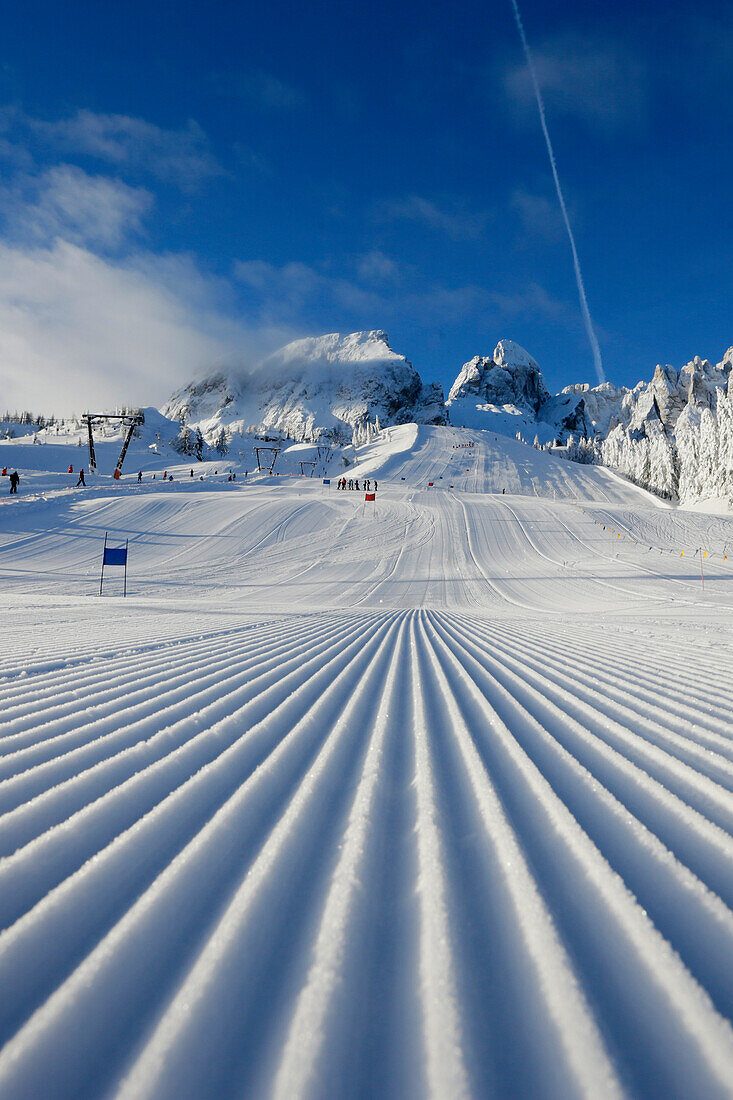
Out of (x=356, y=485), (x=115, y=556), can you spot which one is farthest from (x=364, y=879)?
(x=356, y=485)

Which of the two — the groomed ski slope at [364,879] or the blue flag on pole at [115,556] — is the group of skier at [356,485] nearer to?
the blue flag on pole at [115,556]

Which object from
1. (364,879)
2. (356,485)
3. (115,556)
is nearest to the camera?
(364,879)

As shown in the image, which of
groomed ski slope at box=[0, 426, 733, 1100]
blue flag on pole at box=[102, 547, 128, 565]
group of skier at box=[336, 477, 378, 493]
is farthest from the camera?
group of skier at box=[336, 477, 378, 493]

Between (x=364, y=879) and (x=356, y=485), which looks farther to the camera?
(x=356, y=485)

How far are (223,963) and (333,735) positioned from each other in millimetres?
1812

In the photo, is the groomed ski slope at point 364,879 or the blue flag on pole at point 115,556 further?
the blue flag on pole at point 115,556

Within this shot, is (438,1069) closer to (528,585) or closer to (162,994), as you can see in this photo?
(162,994)

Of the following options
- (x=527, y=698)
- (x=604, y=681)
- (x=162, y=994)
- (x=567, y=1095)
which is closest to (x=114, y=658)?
(x=527, y=698)

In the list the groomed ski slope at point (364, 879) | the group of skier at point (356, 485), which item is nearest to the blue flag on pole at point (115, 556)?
the groomed ski slope at point (364, 879)

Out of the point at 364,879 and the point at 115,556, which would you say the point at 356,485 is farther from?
the point at 364,879

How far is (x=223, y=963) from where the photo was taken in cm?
125

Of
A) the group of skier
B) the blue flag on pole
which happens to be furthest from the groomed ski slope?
the group of skier

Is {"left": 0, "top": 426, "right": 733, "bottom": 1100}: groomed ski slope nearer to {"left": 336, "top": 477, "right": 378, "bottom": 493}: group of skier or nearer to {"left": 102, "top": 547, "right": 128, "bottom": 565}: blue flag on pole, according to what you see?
{"left": 102, "top": 547, "right": 128, "bottom": 565}: blue flag on pole

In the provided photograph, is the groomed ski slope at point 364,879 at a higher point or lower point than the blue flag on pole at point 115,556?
lower
